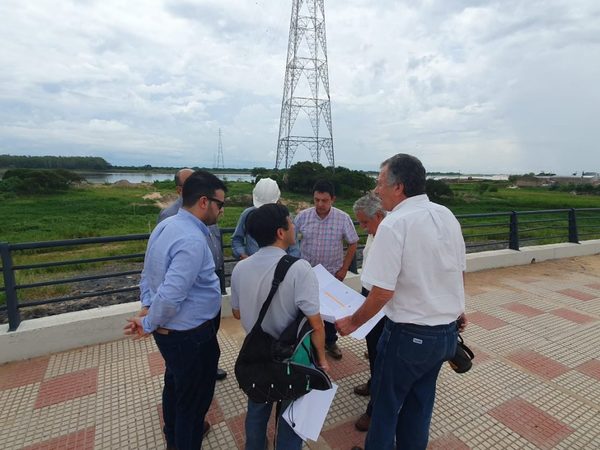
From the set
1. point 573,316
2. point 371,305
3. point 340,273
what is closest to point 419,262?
point 371,305

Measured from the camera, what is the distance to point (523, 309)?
4410 mm

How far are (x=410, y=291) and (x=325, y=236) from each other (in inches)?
Answer: 53.4

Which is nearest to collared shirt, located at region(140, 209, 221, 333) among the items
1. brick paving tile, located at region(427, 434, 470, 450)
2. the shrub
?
brick paving tile, located at region(427, 434, 470, 450)

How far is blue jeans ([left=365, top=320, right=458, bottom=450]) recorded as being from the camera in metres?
1.65

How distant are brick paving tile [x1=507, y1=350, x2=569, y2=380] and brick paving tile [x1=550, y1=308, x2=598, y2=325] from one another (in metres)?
1.24

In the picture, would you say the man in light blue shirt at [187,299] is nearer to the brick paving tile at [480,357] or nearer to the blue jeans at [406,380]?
the blue jeans at [406,380]

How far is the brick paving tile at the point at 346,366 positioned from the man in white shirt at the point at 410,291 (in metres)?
1.17

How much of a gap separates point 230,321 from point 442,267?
2928mm

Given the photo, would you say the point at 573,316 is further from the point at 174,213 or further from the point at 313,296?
the point at 174,213

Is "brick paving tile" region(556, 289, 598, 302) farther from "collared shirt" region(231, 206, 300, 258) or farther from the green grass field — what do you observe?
"collared shirt" region(231, 206, 300, 258)

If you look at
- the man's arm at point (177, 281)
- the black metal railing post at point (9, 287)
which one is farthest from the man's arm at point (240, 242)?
the black metal railing post at point (9, 287)

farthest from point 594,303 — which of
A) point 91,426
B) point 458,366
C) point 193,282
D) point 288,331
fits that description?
point 91,426

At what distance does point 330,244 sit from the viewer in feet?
9.67

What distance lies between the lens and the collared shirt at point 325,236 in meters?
2.94
